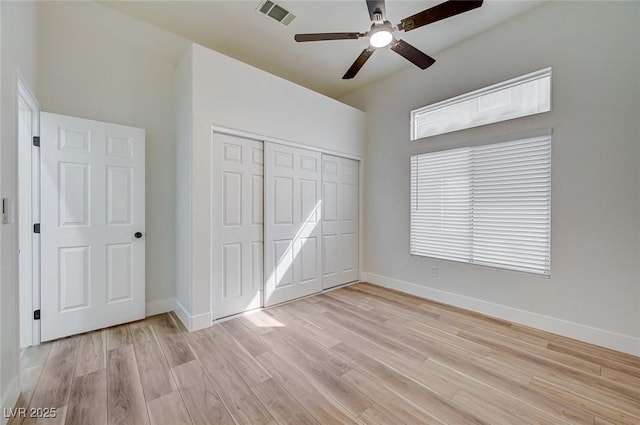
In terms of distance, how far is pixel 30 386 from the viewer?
5.96 ft

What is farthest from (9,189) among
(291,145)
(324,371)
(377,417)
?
(377,417)

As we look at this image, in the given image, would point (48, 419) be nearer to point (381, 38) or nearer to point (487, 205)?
point (381, 38)

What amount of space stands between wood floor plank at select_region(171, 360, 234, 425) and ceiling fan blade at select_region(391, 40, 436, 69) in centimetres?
308

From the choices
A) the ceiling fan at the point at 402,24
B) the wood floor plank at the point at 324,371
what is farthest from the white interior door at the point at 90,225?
the ceiling fan at the point at 402,24

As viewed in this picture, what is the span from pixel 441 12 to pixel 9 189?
3.18 metres

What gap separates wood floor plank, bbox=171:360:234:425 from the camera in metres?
1.57

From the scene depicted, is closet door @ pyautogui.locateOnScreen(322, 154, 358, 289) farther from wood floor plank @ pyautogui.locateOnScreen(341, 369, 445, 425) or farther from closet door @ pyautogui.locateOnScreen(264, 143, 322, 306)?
wood floor plank @ pyautogui.locateOnScreen(341, 369, 445, 425)

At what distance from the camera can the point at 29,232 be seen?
7.73 feet

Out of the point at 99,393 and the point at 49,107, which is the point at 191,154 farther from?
the point at 99,393

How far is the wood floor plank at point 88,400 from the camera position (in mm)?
1554

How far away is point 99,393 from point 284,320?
1.60m

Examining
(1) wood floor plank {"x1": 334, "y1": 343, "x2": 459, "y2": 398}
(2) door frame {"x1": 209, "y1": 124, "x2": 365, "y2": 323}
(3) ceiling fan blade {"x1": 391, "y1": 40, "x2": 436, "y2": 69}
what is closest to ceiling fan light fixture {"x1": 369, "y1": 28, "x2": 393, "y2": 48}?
(3) ceiling fan blade {"x1": 391, "y1": 40, "x2": 436, "y2": 69}

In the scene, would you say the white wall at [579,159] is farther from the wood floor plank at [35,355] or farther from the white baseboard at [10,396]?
the wood floor plank at [35,355]

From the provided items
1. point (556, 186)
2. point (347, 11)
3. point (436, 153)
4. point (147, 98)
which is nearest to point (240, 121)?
point (147, 98)
